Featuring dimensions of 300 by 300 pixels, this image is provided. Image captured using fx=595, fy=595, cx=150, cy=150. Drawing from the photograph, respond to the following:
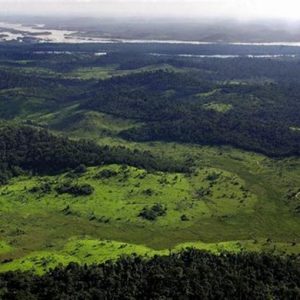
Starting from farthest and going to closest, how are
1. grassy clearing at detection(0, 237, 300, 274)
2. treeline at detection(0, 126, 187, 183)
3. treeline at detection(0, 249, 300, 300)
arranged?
1. treeline at detection(0, 126, 187, 183)
2. grassy clearing at detection(0, 237, 300, 274)
3. treeline at detection(0, 249, 300, 300)

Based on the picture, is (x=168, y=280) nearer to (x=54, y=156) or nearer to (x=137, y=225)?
(x=137, y=225)

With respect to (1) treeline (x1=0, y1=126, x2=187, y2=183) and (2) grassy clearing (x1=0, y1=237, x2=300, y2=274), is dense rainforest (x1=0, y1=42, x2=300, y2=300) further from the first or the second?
(1) treeline (x1=0, y1=126, x2=187, y2=183)

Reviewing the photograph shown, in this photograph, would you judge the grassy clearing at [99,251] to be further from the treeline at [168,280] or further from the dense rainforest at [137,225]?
the treeline at [168,280]

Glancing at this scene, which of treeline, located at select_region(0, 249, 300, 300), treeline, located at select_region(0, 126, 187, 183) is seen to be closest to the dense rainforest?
treeline, located at select_region(0, 249, 300, 300)

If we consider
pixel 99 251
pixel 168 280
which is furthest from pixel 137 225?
pixel 168 280

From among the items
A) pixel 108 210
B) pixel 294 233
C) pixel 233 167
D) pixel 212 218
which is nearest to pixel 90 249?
pixel 108 210

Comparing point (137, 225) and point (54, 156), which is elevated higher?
point (54, 156)
